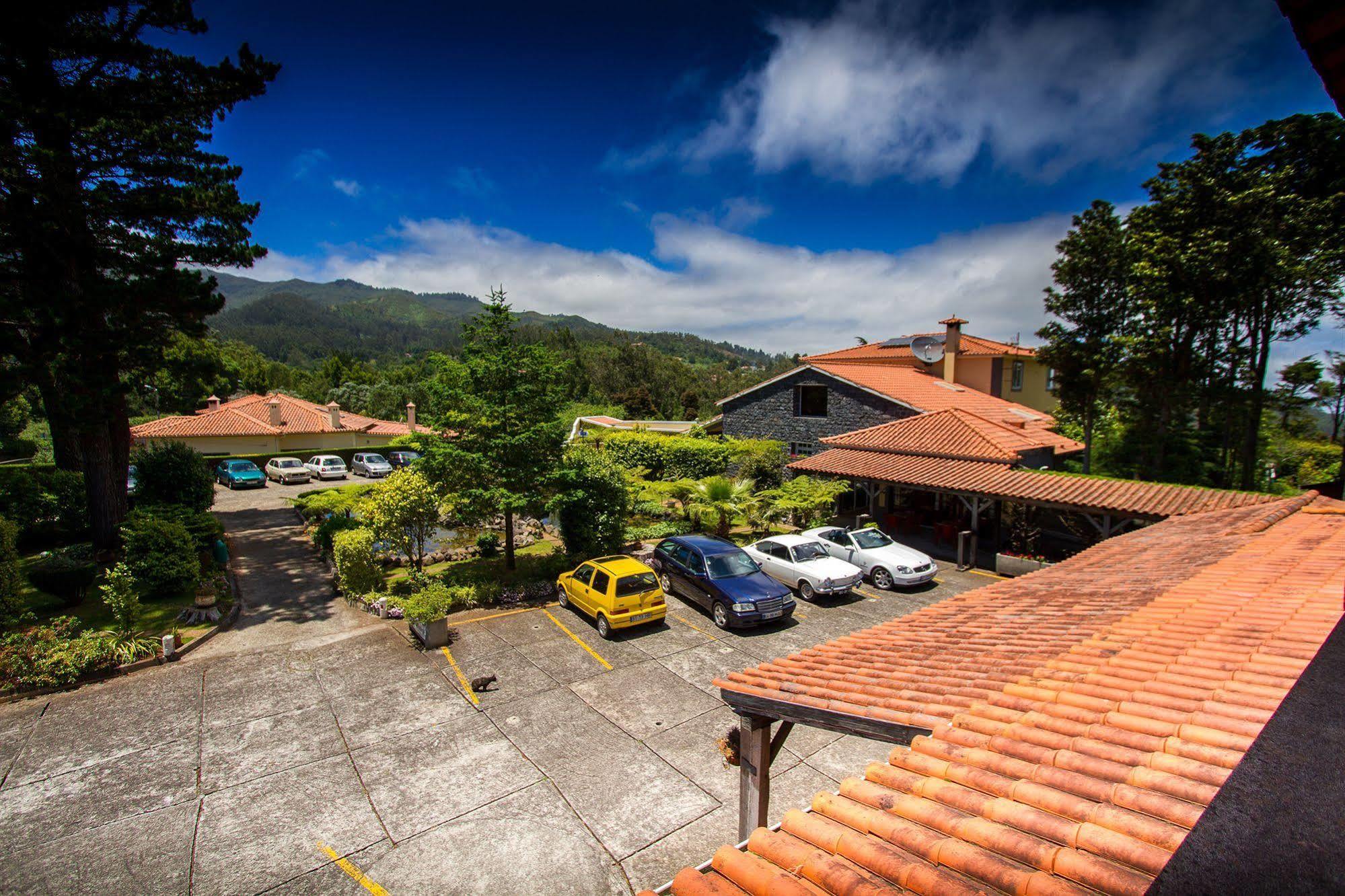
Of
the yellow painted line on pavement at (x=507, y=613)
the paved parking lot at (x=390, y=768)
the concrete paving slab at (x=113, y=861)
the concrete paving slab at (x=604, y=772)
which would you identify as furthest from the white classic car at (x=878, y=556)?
the concrete paving slab at (x=113, y=861)

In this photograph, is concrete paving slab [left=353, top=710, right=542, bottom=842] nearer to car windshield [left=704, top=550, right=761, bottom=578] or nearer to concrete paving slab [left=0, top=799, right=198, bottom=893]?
concrete paving slab [left=0, top=799, right=198, bottom=893]

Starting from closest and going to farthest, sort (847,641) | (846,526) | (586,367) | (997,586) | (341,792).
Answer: (847,641), (341,792), (997,586), (846,526), (586,367)

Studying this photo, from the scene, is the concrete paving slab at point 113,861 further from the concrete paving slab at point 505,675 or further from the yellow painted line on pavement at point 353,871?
the concrete paving slab at point 505,675

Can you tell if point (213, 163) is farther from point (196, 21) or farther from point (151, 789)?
point (151, 789)

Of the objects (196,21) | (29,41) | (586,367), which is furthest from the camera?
(586,367)

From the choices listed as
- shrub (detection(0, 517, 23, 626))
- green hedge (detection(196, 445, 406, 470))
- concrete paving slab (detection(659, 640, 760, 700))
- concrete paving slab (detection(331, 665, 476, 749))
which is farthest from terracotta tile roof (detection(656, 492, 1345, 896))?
green hedge (detection(196, 445, 406, 470))

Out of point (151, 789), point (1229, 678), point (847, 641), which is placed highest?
point (1229, 678)

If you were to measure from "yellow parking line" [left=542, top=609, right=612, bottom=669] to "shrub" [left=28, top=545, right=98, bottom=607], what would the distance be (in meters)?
11.4

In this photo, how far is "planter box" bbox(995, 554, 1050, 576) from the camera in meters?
16.2

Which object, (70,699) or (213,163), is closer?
(70,699)

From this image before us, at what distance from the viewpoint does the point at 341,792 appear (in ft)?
24.7

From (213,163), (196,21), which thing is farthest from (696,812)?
(196,21)

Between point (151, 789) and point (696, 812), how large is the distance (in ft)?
23.6

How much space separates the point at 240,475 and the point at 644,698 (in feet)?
108
